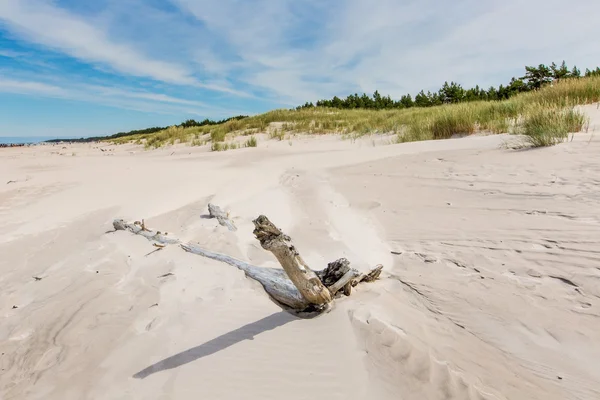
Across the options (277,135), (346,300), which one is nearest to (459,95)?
(277,135)

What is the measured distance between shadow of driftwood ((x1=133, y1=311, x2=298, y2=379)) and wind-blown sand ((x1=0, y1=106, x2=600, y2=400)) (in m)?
0.01

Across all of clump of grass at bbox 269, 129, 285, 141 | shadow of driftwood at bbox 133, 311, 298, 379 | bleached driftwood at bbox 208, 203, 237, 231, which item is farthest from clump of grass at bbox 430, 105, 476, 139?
shadow of driftwood at bbox 133, 311, 298, 379

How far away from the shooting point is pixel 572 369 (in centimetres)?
164

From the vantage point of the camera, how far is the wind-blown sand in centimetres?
166

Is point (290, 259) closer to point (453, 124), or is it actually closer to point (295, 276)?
point (295, 276)

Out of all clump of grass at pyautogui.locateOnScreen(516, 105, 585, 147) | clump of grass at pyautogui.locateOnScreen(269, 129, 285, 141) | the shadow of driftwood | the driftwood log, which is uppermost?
clump of grass at pyautogui.locateOnScreen(269, 129, 285, 141)

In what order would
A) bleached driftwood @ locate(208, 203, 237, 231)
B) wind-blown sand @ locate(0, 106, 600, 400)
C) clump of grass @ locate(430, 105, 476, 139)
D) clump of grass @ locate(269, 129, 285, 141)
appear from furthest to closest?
clump of grass @ locate(269, 129, 285, 141) < clump of grass @ locate(430, 105, 476, 139) < bleached driftwood @ locate(208, 203, 237, 231) < wind-blown sand @ locate(0, 106, 600, 400)

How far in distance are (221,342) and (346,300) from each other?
860 millimetres

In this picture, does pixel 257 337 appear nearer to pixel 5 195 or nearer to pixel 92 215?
pixel 92 215

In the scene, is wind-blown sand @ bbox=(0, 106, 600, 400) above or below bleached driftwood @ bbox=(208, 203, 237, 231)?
below

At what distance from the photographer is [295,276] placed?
211cm

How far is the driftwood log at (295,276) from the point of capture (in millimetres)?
2020

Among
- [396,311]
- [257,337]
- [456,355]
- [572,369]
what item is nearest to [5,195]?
[257,337]

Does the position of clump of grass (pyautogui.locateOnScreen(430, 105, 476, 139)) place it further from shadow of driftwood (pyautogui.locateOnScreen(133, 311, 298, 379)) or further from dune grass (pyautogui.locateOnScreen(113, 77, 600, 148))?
shadow of driftwood (pyautogui.locateOnScreen(133, 311, 298, 379))
